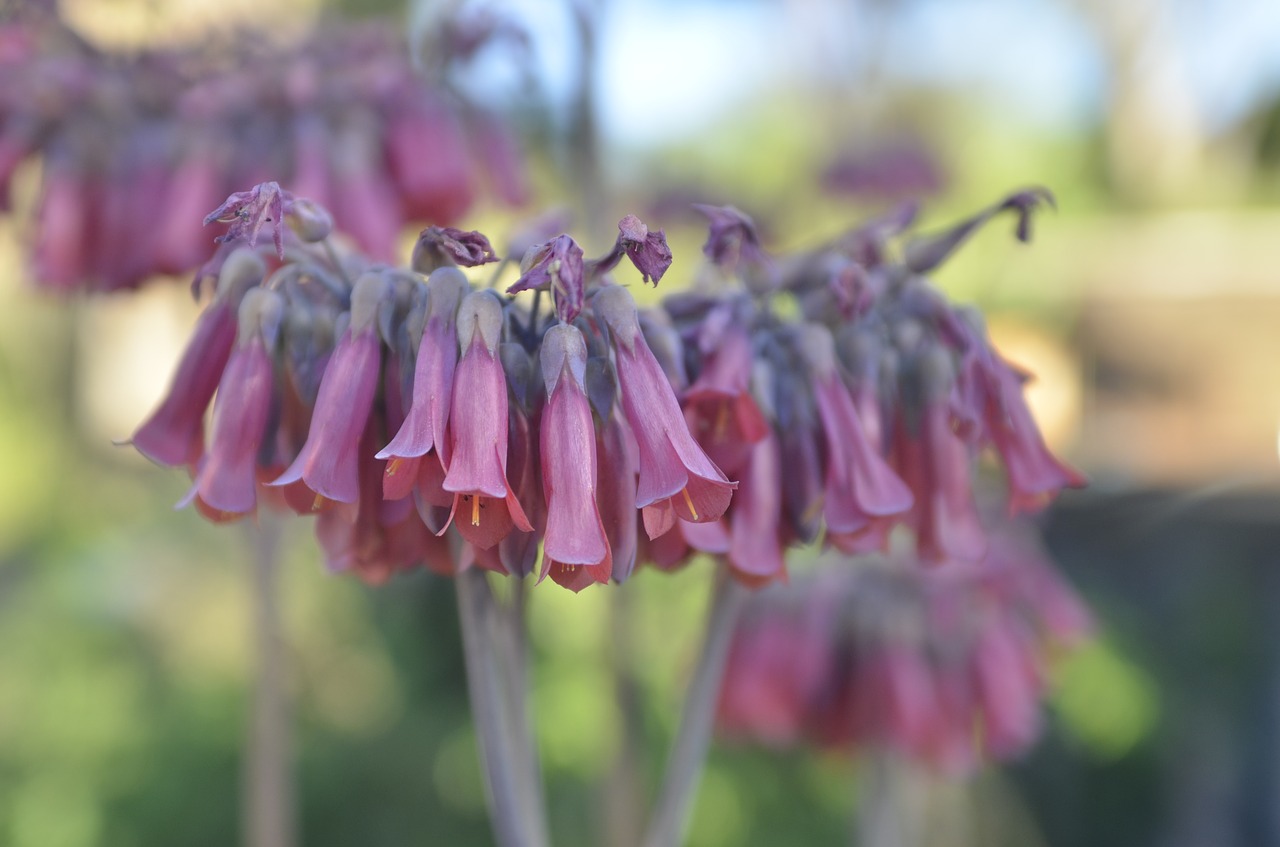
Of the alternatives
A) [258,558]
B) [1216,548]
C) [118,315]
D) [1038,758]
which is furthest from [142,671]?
[118,315]

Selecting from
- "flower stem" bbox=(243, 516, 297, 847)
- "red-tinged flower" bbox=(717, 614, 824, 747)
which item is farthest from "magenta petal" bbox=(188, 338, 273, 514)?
"red-tinged flower" bbox=(717, 614, 824, 747)

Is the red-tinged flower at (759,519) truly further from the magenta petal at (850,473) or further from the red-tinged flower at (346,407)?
the red-tinged flower at (346,407)

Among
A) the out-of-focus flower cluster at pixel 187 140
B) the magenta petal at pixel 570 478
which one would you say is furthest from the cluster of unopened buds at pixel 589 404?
the out-of-focus flower cluster at pixel 187 140

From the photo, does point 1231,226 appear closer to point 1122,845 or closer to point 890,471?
point 1122,845

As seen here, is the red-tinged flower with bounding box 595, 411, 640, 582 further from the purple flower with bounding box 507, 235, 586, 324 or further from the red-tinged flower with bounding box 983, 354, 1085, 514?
the red-tinged flower with bounding box 983, 354, 1085, 514

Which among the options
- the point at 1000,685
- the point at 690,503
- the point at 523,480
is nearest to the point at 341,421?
the point at 523,480

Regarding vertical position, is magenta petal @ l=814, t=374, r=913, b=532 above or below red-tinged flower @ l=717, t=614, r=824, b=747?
above

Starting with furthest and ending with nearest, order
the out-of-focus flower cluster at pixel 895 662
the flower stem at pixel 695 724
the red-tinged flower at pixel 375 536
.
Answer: the out-of-focus flower cluster at pixel 895 662 → the flower stem at pixel 695 724 → the red-tinged flower at pixel 375 536
